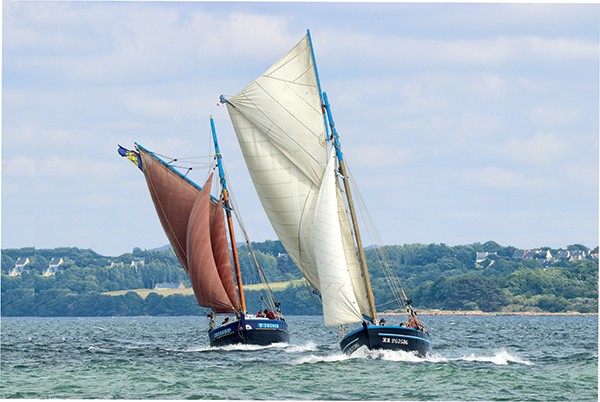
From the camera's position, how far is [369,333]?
62812 mm

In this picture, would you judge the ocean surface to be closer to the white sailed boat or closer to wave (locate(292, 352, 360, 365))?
wave (locate(292, 352, 360, 365))

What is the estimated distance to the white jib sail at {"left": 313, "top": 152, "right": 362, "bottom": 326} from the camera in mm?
61812

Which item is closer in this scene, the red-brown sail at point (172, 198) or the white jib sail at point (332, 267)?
the white jib sail at point (332, 267)

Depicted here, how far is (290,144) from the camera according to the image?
67.3 metres

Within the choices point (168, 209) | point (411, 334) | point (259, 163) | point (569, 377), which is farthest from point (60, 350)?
point (569, 377)

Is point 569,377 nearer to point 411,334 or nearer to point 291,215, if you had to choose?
point 411,334

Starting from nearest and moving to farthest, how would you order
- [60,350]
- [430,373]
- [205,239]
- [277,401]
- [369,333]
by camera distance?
[277,401] < [430,373] < [369,333] < [205,239] < [60,350]

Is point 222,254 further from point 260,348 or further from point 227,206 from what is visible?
point 260,348

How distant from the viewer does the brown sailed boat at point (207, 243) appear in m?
77.2

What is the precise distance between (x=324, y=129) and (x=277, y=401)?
2249 cm

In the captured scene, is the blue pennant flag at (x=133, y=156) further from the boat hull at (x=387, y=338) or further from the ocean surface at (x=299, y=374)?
the boat hull at (x=387, y=338)

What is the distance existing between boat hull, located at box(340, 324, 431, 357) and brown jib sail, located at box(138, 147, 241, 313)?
16.3 metres

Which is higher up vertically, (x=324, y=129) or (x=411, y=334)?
(x=324, y=129)

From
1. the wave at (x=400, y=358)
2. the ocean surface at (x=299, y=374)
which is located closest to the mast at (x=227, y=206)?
the ocean surface at (x=299, y=374)
